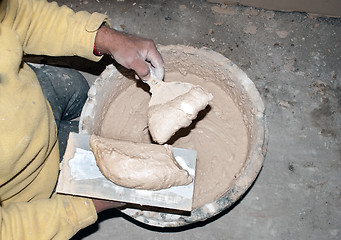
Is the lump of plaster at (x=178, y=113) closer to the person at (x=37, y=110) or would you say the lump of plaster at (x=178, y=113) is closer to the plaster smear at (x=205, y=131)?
the person at (x=37, y=110)

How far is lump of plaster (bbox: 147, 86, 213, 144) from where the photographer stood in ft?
5.08

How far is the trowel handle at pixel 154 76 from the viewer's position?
165 centimetres

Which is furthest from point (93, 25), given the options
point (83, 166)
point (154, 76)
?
point (83, 166)

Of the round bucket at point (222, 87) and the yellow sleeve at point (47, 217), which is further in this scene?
the round bucket at point (222, 87)

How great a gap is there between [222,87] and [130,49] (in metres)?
0.59

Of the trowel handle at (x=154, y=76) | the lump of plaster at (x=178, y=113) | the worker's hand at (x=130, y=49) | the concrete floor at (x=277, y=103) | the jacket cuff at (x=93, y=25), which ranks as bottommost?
the concrete floor at (x=277, y=103)

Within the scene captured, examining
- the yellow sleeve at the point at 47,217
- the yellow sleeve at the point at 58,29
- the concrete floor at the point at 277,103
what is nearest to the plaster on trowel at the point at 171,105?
the yellow sleeve at the point at 58,29

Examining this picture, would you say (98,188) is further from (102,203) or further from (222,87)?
(222,87)

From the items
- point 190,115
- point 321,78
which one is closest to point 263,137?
point 190,115

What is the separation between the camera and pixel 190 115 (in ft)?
5.10

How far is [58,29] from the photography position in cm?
158

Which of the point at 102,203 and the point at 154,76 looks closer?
the point at 102,203

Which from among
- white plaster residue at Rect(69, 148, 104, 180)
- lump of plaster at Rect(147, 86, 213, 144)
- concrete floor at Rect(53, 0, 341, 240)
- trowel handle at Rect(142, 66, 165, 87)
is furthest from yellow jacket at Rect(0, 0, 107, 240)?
concrete floor at Rect(53, 0, 341, 240)

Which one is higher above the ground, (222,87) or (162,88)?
(162,88)
